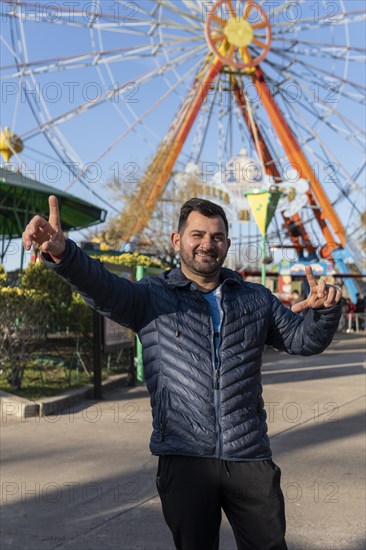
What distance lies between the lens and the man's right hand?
218 centimetres

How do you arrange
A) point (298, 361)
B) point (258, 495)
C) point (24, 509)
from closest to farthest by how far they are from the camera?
point (258, 495) → point (24, 509) → point (298, 361)

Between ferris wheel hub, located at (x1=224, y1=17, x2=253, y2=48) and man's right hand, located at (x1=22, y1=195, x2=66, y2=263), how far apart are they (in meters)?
24.1

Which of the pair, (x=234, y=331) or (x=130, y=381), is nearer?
(x=234, y=331)

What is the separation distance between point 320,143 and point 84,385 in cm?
Result: 2023

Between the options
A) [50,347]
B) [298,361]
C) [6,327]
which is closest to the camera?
[6,327]

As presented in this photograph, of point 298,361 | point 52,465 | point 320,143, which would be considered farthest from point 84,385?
point 320,143

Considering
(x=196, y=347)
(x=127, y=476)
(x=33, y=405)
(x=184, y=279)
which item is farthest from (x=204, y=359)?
(x=33, y=405)

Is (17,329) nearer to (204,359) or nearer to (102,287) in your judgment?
(102,287)

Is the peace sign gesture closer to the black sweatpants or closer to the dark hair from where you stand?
the dark hair

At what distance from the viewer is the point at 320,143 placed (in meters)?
26.2

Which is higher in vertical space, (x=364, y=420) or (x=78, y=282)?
(x=78, y=282)

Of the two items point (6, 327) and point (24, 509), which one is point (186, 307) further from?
point (6, 327)

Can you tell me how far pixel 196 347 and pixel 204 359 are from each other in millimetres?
52

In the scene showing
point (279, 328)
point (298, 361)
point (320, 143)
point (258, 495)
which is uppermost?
point (320, 143)
